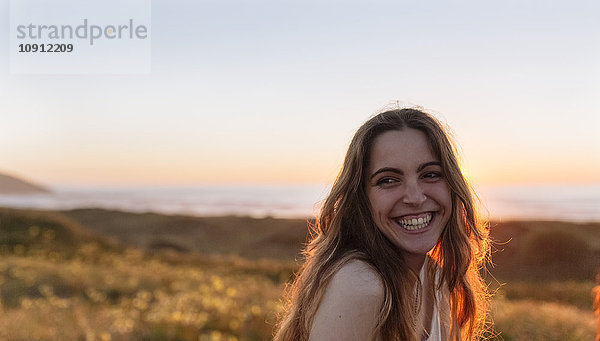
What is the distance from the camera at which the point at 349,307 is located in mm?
2518

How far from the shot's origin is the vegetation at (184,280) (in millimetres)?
6988

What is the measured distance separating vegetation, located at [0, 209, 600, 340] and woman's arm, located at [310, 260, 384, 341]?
1.88 meters

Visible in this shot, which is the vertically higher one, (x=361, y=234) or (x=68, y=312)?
(x=361, y=234)

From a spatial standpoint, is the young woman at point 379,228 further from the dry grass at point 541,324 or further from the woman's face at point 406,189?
the dry grass at point 541,324

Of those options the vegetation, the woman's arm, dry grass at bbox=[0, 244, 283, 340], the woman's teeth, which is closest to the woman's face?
the woman's teeth

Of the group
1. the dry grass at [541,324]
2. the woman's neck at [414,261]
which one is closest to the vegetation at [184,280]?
the dry grass at [541,324]

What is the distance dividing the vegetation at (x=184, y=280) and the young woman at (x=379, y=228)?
1558mm

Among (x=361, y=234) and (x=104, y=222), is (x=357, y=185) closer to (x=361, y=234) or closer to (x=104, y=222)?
(x=361, y=234)

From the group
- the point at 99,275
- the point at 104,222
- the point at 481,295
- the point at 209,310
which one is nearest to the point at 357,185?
the point at 481,295

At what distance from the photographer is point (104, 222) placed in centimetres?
2045

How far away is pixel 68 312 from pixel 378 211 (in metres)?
6.06

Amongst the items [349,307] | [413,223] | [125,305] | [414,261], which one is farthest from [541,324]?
[349,307]

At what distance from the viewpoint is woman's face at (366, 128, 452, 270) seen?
8.91ft

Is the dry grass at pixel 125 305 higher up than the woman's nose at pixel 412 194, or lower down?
lower down
